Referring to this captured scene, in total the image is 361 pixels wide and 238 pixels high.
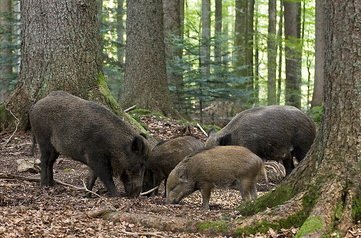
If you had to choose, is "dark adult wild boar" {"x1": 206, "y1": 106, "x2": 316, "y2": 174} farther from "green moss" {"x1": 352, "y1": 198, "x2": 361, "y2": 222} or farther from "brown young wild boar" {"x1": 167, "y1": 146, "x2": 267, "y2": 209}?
"green moss" {"x1": 352, "y1": 198, "x2": 361, "y2": 222}

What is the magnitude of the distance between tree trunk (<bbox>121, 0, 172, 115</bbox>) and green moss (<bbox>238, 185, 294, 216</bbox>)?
8783mm

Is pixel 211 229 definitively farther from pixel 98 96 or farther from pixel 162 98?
pixel 162 98

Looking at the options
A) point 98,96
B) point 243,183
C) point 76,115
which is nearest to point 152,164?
point 76,115

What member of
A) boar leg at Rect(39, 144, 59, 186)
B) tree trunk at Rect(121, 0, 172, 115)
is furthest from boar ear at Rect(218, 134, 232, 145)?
tree trunk at Rect(121, 0, 172, 115)

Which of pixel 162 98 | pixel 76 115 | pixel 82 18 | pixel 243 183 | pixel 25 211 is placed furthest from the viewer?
pixel 162 98

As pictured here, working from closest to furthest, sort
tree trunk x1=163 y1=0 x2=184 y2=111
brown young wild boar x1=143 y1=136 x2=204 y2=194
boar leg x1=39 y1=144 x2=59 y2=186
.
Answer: boar leg x1=39 y1=144 x2=59 y2=186 → brown young wild boar x1=143 y1=136 x2=204 y2=194 → tree trunk x1=163 y1=0 x2=184 y2=111

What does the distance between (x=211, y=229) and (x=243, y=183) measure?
200cm

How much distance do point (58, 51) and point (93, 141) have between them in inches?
125

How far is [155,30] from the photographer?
49.0 ft

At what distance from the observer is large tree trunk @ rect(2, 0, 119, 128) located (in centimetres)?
1092

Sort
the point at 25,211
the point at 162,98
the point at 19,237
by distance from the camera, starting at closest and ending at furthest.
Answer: the point at 19,237
the point at 25,211
the point at 162,98

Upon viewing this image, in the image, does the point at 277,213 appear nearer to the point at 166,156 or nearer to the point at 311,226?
the point at 311,226

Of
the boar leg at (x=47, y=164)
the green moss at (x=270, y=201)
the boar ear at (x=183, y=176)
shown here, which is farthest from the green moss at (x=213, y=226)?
the boar leg at (x=47, y=164)

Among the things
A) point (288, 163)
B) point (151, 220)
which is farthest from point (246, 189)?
point (288, 163)
